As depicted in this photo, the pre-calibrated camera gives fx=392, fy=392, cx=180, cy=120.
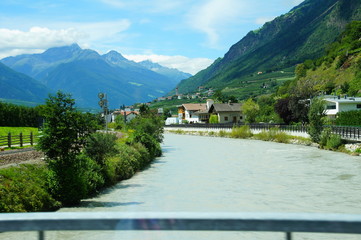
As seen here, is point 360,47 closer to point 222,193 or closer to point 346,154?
point 346,154

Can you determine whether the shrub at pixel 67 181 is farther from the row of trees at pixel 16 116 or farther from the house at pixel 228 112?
the house at pixel 228 112

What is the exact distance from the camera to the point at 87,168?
21828 millimetres

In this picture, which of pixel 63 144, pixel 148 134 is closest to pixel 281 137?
pixel 148 134

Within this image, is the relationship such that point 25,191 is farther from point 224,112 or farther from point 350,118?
point 224,112

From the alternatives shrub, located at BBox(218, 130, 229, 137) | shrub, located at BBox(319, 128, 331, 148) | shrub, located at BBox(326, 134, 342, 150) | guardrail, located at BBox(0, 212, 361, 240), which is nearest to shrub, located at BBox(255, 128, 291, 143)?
shrub, located at BBox(218, 130, 229, 137)

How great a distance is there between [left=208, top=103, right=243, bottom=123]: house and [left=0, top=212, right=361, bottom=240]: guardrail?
124136 millimetres

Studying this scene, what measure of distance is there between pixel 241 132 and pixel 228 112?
161 feet

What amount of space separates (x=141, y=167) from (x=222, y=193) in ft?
46.6

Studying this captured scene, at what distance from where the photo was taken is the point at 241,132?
79188 mm

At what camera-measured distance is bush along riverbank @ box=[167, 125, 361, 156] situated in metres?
43.9

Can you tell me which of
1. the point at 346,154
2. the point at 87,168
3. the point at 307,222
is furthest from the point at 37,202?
the point at 346,154

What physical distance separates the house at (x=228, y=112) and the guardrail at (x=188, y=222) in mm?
124136

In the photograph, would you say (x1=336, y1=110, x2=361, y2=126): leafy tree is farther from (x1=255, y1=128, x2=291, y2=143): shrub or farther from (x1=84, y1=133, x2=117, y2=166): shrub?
(x1=84, y1=133, x2=117, y2=166): shrub

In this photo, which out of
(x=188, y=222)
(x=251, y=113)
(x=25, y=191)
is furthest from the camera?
(x=251, y=113)
